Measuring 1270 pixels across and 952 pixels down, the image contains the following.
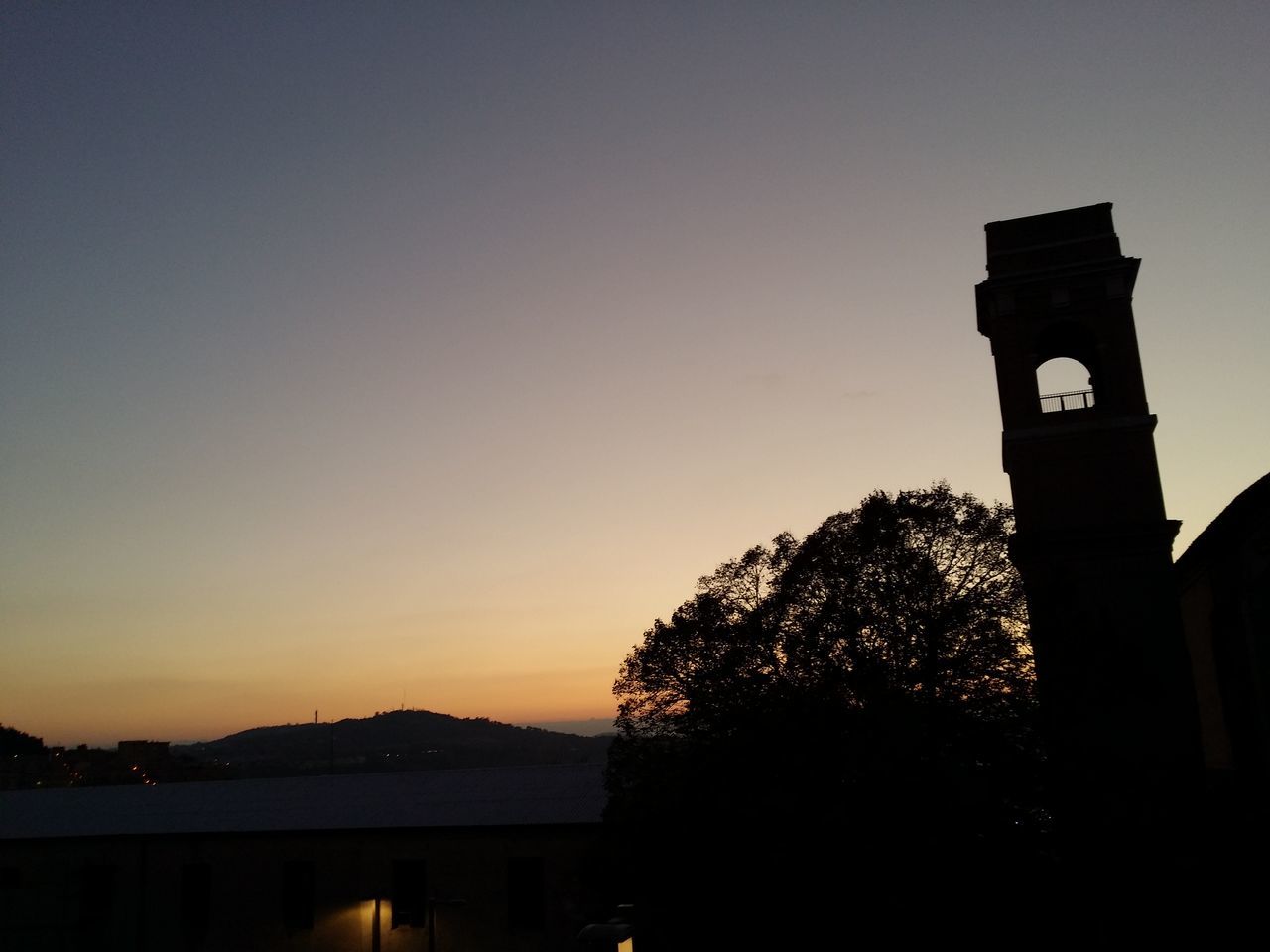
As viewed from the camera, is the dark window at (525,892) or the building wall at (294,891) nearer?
the dark window at (525,892)

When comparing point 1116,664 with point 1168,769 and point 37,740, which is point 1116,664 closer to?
point 1168,769

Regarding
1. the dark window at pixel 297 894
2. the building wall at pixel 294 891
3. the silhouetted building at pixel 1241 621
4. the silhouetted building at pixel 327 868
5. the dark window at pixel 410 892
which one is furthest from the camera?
the dark window at pixel 297 894

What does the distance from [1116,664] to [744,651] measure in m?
7.76

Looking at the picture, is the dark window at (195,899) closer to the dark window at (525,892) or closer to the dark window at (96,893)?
the dark window at (96,893)

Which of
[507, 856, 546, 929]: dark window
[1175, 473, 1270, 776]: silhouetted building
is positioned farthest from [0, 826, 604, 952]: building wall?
[1175, 473, 1270, 776]: silhouetted building

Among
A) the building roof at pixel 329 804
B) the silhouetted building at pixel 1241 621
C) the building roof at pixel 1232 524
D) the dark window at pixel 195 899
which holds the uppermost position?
the building roof at pixel 1232 524

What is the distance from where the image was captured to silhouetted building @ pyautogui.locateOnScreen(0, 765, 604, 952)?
2709 centimetres

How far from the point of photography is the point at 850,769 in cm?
1803

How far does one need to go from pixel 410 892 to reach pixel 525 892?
3.85 metres

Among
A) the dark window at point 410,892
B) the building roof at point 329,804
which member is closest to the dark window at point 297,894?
the building roof at point 329,804

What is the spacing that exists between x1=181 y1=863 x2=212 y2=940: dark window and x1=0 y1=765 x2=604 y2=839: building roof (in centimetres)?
126

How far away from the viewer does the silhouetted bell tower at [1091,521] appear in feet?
63.8

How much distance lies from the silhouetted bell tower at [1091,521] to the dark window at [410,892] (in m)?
18.6

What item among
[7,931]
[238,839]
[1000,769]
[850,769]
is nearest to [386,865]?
[238,839]
